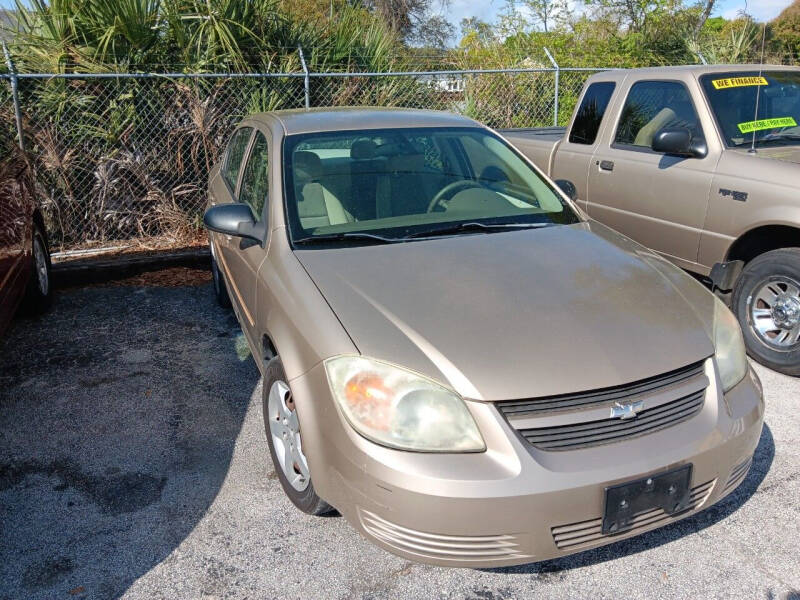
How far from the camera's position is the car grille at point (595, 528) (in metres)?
2.26

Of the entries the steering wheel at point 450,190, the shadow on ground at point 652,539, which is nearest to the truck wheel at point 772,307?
the shadow on ground at point 652,539

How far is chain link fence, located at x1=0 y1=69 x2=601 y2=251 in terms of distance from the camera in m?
7.21

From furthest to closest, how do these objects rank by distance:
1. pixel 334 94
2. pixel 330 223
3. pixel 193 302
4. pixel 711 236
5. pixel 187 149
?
pixel 334 94 → pixel 187 149 → pixel 193 302 → pixel 711 236 → pixel 330 223

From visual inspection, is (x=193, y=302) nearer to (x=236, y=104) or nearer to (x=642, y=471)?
(x=236, y=104)

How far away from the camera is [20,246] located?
4.94 m

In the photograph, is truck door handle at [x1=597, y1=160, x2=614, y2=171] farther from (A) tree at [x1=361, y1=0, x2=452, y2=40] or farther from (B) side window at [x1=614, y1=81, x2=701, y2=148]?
(A) tree at [x1=361, y1=0, x2=452, y2=40]

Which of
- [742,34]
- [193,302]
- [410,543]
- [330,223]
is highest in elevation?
[742,34]

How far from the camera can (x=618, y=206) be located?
5.36 m

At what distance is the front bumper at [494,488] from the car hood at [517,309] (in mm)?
216

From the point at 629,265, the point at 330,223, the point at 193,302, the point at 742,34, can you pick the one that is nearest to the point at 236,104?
the point at 193,302

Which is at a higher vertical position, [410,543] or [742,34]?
[742,34]

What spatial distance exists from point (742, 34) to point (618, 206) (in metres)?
7.33

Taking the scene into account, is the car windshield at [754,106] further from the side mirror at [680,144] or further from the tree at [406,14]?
the tree at [406,14]

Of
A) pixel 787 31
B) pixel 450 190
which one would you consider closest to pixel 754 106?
pixel 450 190
